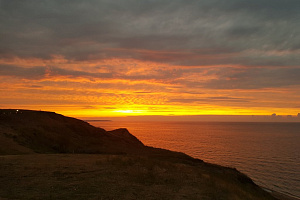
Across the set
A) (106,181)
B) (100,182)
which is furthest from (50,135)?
(100,182)

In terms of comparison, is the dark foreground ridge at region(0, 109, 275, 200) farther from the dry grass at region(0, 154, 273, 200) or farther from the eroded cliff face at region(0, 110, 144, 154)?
the eroded cliff face at region(0, 110, 144, 154)

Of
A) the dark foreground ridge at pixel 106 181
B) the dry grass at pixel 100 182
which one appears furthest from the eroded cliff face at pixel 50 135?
the dry grass at pixel 100 182

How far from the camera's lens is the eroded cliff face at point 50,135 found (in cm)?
3988

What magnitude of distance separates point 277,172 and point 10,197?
49331 millimetres

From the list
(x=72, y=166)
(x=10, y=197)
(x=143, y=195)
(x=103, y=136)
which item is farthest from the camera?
(x=103, y=136)

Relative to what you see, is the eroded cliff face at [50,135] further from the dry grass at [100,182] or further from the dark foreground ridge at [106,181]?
the dry grass at [100,182]

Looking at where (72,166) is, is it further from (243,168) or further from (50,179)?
(243,168)

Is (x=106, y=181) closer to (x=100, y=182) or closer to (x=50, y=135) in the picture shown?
(x=100, y=182)

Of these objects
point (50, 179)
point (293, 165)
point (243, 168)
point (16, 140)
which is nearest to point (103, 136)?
point (16, 140)

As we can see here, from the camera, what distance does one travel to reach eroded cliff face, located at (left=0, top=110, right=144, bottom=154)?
3988cm

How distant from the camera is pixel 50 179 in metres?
18.1

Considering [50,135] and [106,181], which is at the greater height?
[50,135]

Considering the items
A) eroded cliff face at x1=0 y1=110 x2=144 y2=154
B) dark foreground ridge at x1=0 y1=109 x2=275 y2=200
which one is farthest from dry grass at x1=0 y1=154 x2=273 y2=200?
eroded cliff face at x1=0 y1=110 x2=144 y2=154

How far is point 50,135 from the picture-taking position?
46.4 m
